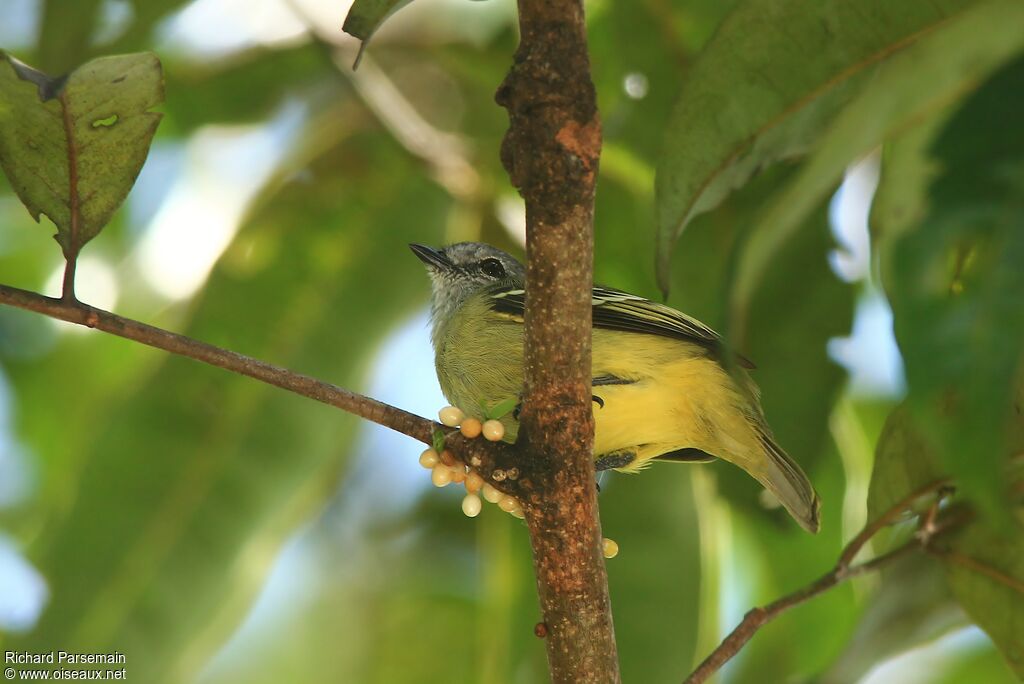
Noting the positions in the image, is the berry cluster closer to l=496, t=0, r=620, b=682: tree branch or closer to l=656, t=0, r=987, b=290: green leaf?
l=496, t=0, r=620, b=682: tree branch

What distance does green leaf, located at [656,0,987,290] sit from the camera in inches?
80.9

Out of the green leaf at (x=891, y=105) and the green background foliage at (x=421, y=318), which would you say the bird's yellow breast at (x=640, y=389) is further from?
the green leaf at (x=891, y=105)

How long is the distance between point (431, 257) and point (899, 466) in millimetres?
1999

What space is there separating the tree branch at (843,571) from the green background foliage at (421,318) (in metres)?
0.05

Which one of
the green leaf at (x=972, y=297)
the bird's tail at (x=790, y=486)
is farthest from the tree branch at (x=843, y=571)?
the green leaf at (x=972, y=297)

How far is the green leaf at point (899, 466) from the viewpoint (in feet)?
8.34

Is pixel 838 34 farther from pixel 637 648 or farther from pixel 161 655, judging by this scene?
pixel 161 655

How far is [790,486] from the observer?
3.24 metres

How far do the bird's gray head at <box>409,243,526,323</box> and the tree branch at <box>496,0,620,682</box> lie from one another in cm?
213

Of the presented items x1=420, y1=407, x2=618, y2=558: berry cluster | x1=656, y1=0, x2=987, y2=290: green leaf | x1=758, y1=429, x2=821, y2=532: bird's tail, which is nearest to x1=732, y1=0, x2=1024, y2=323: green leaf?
x1=656, y1=0, x2=987, y2=290: green leaf

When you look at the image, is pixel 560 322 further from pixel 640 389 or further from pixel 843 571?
pixel 640 389

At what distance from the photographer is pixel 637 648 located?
3.20 m

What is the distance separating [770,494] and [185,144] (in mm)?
2662

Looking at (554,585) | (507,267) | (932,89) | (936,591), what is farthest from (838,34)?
(507,267)
